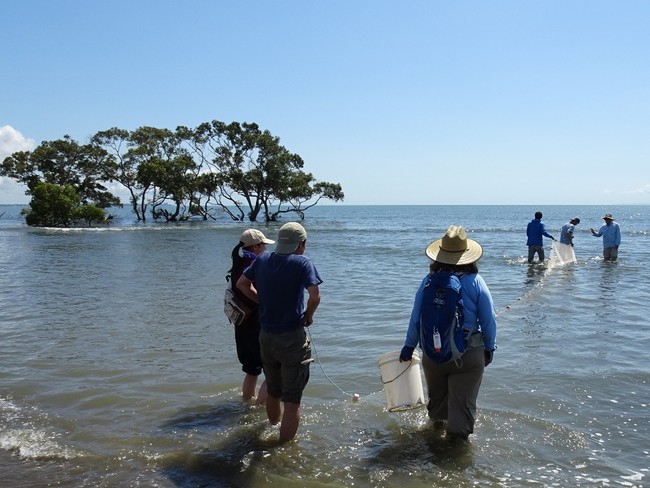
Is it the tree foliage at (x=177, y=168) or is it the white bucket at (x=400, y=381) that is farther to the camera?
the tree foliage at (x=177, y=168)

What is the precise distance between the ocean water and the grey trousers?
232mm

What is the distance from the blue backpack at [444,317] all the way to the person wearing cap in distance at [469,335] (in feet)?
0.23

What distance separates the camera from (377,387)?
258 inches

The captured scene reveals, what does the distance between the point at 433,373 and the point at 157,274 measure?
13.7 meters

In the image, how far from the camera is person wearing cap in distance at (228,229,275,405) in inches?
212

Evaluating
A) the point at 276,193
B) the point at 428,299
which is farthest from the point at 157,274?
the point at 276,193

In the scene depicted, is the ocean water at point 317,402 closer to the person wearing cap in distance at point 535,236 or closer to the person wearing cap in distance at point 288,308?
the person wearing cap in distance at point 288,308

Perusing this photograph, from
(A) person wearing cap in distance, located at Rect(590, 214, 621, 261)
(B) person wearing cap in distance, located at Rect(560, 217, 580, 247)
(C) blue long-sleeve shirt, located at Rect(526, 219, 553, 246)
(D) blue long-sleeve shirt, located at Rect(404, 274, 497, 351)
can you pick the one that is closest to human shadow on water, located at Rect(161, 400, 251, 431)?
(D) blue long-sleeve shirt, located at Rect(404, 274, 497, 351)

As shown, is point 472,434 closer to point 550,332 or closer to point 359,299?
point 550,332

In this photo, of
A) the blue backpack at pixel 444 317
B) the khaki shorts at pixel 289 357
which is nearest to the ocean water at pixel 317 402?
the khaki shorts at pixel 289 357

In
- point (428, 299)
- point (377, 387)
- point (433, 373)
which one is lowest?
point (377, 387)

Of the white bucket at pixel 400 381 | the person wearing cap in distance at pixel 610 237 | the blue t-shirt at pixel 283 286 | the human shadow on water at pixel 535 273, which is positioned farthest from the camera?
the person wearing cap in distance at pixel 610 237

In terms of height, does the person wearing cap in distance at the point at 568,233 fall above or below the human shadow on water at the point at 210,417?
above

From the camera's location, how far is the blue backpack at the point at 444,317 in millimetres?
4297
